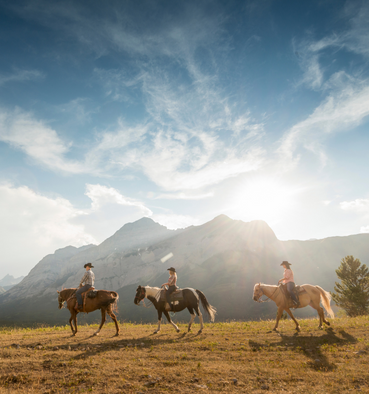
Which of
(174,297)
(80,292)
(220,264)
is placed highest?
(80,292)

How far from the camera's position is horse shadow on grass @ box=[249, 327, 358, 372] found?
301 inches

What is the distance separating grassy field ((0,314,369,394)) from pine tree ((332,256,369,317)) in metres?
35.8

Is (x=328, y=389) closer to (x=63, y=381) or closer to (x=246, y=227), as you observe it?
(x=63, y=381)

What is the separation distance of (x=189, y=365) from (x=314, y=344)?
612cm

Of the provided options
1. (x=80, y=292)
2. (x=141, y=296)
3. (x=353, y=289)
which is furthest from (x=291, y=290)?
(x=353, y=289)

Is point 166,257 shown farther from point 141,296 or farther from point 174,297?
point 174,297

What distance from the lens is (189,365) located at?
745cm

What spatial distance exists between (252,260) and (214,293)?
3705 cm

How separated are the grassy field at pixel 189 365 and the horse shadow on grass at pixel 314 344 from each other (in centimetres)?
3

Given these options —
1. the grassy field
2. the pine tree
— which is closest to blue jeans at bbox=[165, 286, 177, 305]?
the grassy field

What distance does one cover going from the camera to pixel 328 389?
19.2ft

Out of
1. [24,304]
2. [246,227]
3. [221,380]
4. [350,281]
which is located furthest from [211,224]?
[221,380]

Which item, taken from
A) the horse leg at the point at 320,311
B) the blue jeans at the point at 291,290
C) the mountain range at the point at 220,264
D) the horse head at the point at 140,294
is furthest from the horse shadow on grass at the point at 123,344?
the mountain range at the point at 220,264

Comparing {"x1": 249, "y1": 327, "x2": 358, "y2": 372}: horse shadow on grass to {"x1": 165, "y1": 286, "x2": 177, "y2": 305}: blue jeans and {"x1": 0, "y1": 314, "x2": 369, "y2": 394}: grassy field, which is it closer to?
{"x1": 0, "y1": 314, "x2": 369, "y2": 394}: grassy field
